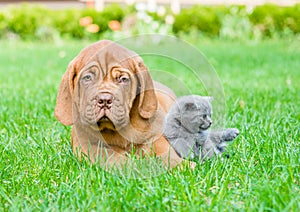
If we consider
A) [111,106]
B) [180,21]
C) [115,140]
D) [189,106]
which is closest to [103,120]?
[111,106]

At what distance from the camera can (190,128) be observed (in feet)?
10.4

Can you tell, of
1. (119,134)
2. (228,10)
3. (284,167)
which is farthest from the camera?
(228,10)

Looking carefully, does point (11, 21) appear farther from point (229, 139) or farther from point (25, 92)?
point (229, 139)

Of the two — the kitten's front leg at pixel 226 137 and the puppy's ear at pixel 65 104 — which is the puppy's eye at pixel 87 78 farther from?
the kitten's front leg at pixel 226 137

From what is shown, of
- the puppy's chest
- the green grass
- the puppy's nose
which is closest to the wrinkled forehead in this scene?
the puppy's nose

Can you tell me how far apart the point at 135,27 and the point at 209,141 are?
991cm

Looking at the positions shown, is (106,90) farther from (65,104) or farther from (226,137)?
(226,137)

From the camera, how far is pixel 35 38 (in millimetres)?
16328

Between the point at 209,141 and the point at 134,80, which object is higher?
the point at 134,80

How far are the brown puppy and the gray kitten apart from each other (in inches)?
2.2

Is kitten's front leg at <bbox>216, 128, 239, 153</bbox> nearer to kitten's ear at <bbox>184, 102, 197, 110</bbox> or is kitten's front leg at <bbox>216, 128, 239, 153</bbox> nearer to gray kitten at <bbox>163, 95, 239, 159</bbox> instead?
gray kitten at <bbox>163, 95, 239, 159</bbox>

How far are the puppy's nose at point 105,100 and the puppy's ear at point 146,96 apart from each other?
228 mm

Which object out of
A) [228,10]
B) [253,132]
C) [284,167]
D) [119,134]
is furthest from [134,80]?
[228,10]

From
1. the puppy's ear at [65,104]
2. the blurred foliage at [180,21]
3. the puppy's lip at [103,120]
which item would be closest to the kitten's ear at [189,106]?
the puppy's lip at [103,120]
